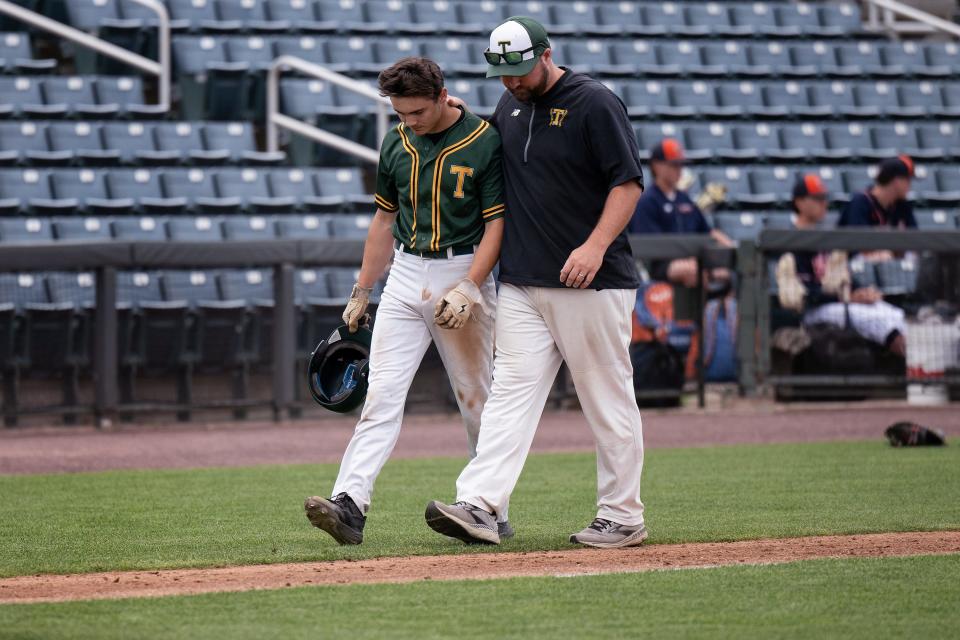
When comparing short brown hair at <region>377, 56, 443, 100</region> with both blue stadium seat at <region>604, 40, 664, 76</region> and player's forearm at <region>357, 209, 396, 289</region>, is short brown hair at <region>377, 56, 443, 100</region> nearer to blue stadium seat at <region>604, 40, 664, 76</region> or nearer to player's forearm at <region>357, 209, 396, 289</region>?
player's forearm at <region>357, 209, 396, 289</region>

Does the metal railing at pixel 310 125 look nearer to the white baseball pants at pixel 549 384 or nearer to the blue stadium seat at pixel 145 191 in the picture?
the blue stadium seat at pixel 145 191

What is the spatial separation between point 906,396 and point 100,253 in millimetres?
6420

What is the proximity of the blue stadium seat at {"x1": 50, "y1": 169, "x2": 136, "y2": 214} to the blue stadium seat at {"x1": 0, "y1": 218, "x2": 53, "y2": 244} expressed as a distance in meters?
0.68

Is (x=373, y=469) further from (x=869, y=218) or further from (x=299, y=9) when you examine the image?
(x=299, y=9)

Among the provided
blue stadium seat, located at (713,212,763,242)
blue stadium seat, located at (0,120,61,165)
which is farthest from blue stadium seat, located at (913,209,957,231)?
blue stadium seat, located at (0,120,61,165)

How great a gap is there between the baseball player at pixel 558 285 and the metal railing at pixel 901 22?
586 inches

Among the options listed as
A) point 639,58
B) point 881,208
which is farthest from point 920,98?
point 881,208

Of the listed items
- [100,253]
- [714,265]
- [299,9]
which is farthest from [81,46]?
[714,265]

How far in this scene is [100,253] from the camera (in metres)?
10.6

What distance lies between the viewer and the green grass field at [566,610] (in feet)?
12.9

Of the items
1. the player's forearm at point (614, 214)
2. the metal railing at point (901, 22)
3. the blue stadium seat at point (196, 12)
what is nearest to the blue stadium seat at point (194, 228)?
the blue stadium seat at point (196, 12)

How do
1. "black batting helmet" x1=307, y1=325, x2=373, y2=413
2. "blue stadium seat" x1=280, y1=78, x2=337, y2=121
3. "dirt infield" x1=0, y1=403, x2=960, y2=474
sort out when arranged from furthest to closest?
1. "blue stadium seat" x1=280, y1=78, x2=337, y2=121
2. "dirt infield" x1=0, y1=403, x2=960, y2=474
3. "black batting helmet" x1=307, y1=325, x2=373, y2=413

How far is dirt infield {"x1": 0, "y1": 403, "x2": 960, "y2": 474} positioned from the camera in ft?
30.3

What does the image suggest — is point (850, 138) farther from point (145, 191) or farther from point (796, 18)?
point (145, 191)
